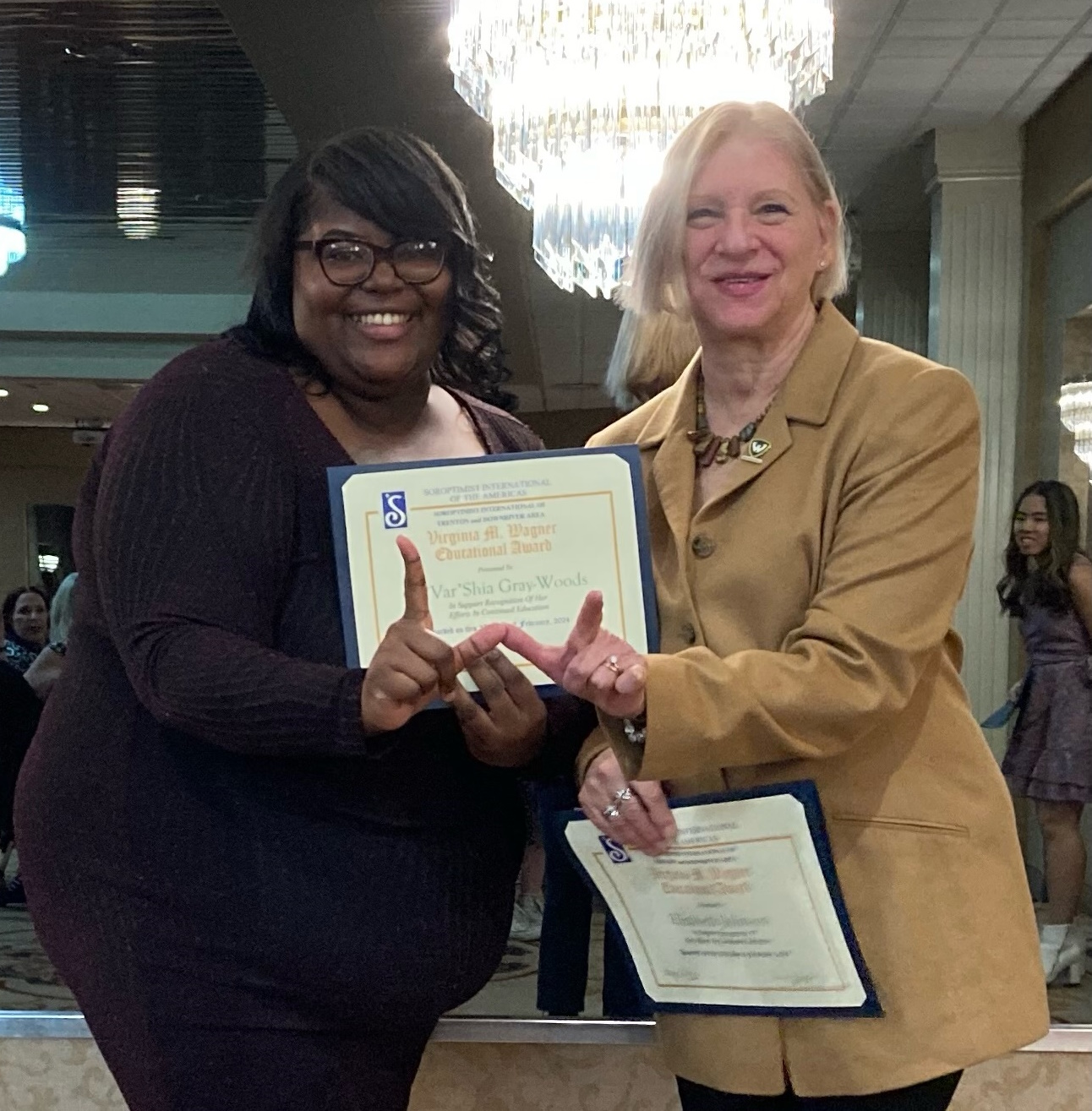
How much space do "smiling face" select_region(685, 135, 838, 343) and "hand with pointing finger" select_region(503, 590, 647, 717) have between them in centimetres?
35

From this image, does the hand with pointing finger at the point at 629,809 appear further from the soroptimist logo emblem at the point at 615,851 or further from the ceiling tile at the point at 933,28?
the ceiling tile at the point at 933,28

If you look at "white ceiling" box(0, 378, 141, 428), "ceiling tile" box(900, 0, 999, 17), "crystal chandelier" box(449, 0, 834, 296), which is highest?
"ceiling tile" box(900, 0, 999, 17)

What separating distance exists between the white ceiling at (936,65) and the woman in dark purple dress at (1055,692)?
77 cm

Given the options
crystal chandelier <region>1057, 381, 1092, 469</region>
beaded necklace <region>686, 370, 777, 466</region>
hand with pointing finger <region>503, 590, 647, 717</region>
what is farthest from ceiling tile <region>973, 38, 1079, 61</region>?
hand with pointing finger <region>503, 590, 647, 717</region>

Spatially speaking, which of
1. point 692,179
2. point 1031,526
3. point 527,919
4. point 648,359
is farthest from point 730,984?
point 1031,526

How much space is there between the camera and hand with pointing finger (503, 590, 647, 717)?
3.40ft

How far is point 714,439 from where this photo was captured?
125 centimetres

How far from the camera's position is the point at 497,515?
1.20 metres

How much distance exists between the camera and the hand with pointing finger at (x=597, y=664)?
40.8 inches

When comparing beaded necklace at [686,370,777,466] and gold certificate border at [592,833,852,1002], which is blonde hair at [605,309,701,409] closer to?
beaded necklace at [686,370,777,466]

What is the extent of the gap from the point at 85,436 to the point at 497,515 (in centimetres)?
103

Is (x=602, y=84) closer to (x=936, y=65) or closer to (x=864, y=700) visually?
(x=936, y=65)

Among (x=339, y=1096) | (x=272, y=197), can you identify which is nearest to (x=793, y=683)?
(x=339, y=1096)

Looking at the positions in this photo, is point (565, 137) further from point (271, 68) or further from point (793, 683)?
point (793, 683)
